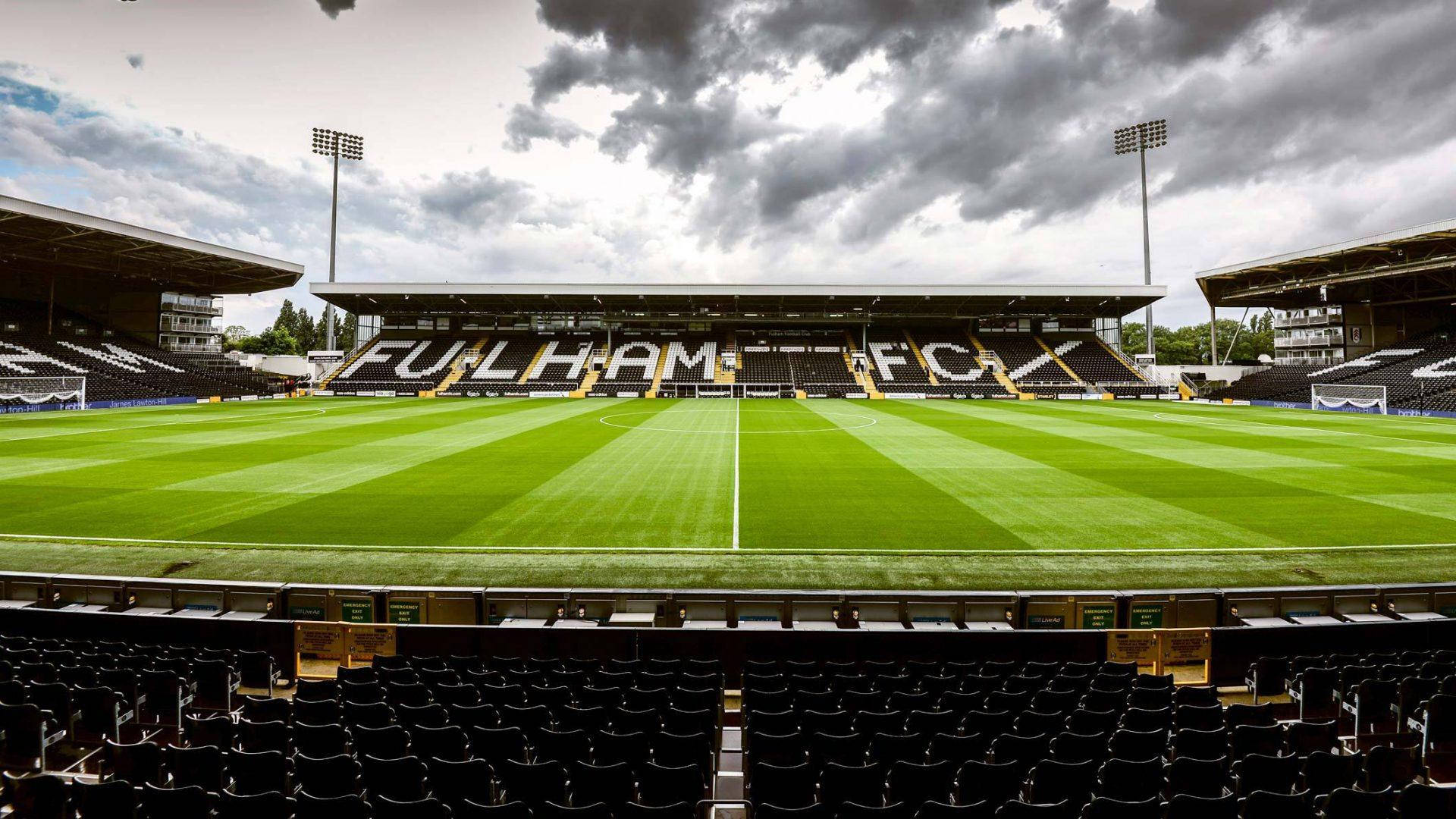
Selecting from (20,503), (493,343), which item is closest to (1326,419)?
(20,503)

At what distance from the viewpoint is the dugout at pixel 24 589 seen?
27.1 ft

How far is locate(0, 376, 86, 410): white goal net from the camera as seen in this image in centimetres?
3903

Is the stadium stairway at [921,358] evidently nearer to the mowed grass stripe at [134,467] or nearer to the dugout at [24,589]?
the mowed grass stripe at [134,467]

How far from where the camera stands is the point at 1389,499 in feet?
51.7

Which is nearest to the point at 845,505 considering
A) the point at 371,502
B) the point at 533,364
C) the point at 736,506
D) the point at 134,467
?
the point at 736,506

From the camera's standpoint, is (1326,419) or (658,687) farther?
(1326,419)

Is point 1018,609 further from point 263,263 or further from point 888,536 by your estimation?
point 263,263

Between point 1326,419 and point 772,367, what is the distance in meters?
39.4

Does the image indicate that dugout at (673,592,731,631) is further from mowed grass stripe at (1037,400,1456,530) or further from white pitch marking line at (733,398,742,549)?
mowed grass stripe at (1037,400,1456,530)

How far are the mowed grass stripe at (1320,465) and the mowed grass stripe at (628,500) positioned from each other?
46.2 feet

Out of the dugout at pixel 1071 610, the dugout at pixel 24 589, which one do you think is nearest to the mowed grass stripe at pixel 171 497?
the dugout at pixel 24 589

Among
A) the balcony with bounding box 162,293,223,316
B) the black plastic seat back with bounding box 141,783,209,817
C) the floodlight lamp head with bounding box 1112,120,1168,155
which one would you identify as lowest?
the black plastic seat back with bounding box 141,783,209,817

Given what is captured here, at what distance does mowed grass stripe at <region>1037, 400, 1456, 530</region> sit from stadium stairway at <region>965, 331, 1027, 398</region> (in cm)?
2761

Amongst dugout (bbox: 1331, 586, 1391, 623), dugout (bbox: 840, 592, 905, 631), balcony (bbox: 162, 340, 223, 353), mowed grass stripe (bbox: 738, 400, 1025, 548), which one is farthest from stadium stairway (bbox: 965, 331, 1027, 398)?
balcony (bbox: 162, 340, 223, 353)
